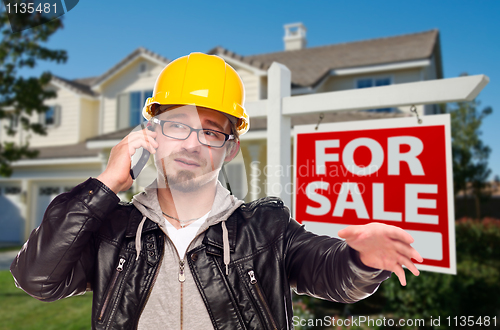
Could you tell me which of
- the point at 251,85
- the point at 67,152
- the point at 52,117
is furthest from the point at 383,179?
the point at 52,117

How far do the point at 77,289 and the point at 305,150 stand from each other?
1707mm

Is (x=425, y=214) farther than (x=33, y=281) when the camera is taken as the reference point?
Yes

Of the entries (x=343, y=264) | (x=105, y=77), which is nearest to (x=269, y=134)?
(x=343, y=264)

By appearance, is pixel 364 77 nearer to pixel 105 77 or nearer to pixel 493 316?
pixel 493 316

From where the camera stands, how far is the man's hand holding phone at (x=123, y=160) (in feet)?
4.48

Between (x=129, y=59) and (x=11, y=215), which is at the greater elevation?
(x=129, y=59)

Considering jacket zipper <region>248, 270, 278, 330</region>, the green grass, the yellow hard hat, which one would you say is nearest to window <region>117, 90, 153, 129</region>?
the green grass

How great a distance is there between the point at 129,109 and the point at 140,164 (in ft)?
36.2

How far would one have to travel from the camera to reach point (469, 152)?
1338cm

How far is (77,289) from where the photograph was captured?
4.88ft

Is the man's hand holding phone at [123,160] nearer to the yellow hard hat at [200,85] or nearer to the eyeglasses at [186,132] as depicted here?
the eyeglasses at [186,132]

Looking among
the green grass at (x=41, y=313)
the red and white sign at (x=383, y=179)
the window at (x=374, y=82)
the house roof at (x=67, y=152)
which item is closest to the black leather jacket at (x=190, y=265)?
the red and white sign at (x=383, y=179)

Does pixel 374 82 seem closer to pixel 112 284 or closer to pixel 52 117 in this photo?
pixel 112 284

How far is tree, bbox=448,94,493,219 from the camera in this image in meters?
13.0
